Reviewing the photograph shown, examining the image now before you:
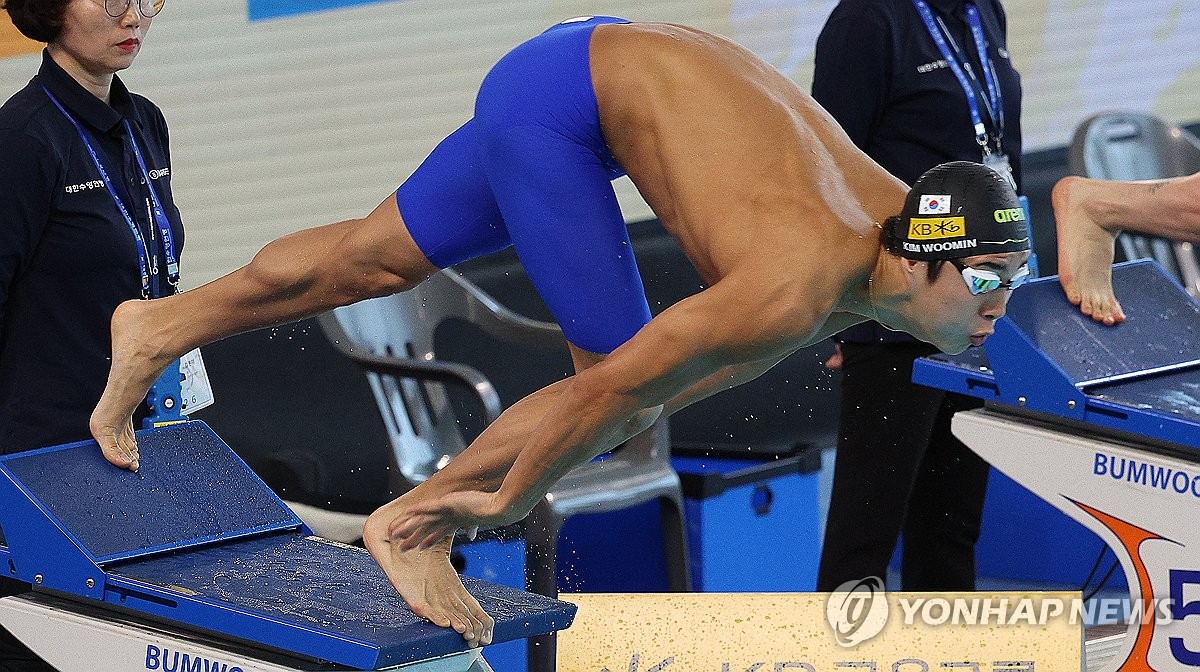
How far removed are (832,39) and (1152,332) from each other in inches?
37.5

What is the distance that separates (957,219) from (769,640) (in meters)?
1.12

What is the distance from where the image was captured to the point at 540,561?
13.1 ft

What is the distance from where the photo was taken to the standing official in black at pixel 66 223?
3072mm

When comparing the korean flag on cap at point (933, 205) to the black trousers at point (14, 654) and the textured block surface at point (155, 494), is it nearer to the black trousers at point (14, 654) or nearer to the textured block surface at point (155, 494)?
the textured block surface at point (155, 494)

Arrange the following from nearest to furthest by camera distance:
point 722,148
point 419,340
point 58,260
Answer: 1. point 722,148
2. point 58,260
3. point 419,340

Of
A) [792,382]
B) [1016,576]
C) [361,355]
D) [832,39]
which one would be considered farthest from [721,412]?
[832,39]

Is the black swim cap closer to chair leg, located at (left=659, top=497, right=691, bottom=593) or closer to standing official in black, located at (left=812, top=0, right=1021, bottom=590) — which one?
standing official in black, located at (left=812, top=0, right=1021, bottom=590)

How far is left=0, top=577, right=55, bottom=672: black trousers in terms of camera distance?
328cm

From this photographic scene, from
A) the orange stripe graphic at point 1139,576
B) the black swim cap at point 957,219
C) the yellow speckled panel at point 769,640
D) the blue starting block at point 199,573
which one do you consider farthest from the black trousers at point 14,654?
the orange stripe graphic at point 1139,576

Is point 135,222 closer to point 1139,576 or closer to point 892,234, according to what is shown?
point 892,234

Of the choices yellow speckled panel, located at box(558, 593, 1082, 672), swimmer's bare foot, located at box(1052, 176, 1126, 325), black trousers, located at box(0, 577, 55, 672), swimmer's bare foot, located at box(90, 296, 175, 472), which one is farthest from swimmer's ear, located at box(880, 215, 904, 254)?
black trousers, located at box(0, 577, 55, 672)

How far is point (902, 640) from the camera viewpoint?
3.38 meters

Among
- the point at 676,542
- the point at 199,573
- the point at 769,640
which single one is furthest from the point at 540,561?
the point at 199,573

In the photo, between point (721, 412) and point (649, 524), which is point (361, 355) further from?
point (721, 412)
